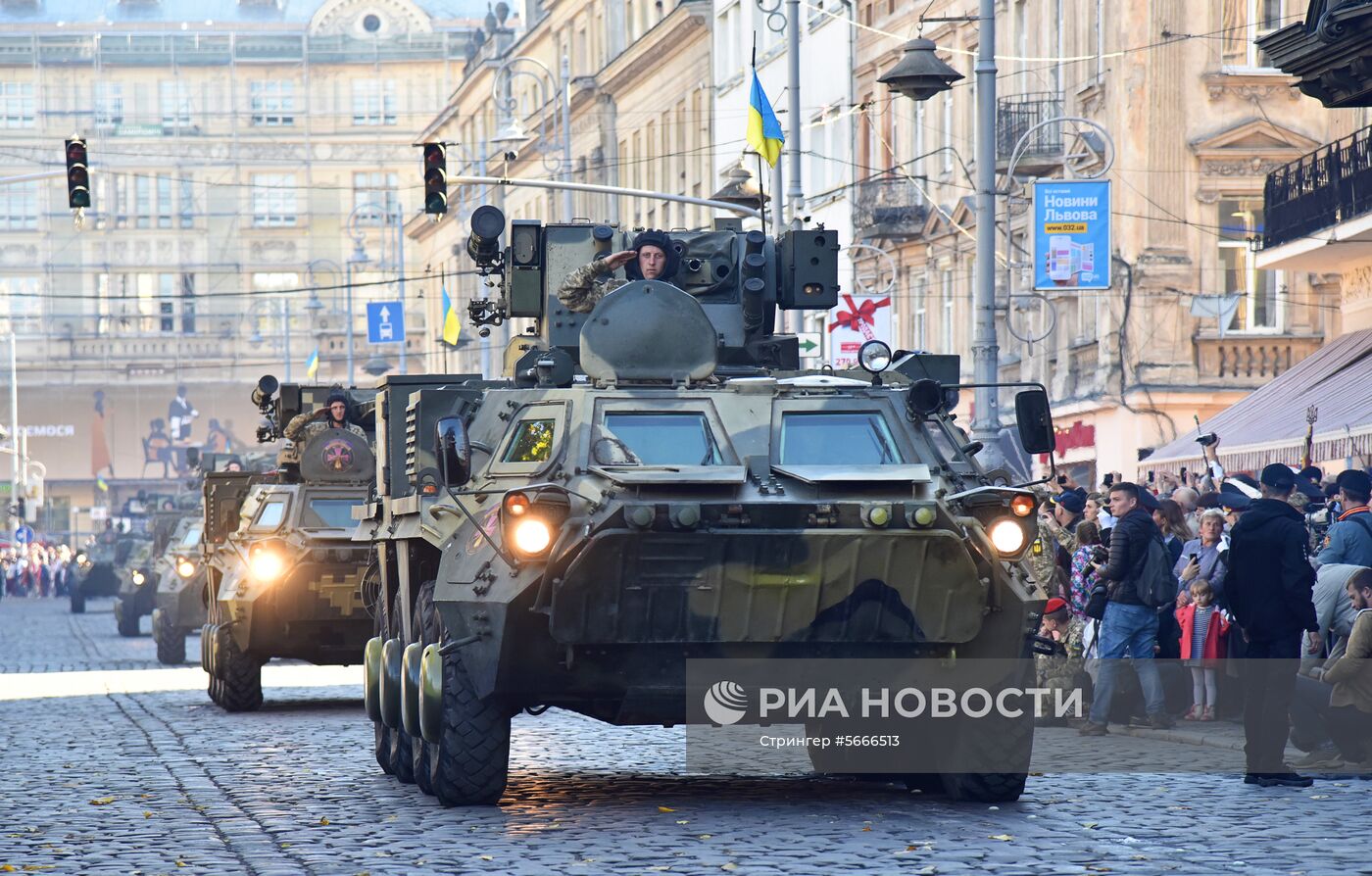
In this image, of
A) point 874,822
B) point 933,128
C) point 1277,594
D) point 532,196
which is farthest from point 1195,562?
point 532,196

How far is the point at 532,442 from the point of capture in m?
13.0

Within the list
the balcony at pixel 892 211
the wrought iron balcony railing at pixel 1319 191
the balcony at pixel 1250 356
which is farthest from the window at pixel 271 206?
the wrought iron balcony railing at pixel 1319 191

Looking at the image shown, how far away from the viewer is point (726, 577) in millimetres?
12016

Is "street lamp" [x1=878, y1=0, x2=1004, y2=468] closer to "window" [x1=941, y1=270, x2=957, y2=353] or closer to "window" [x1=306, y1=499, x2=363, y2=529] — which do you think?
"window" [x1=306, y1=499, x2=363, y2=529]

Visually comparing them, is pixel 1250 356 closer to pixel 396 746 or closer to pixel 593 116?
pixel 396 746

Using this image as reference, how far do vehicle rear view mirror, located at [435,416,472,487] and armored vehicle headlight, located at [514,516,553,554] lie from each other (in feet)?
2.13

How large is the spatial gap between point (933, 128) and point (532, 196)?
123ft

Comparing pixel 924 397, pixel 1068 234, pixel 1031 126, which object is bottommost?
pixel 924 397

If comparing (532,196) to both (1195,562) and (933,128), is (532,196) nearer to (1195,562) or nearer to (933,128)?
(933,128)

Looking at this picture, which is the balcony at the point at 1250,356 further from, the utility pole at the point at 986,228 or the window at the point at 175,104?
the window at the point at 175,104

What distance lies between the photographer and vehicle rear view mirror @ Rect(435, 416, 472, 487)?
1259 centimetres

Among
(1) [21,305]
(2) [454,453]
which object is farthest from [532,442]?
(1) [21,305]

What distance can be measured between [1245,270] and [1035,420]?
78.9ft

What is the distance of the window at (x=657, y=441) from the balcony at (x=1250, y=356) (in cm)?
2357
